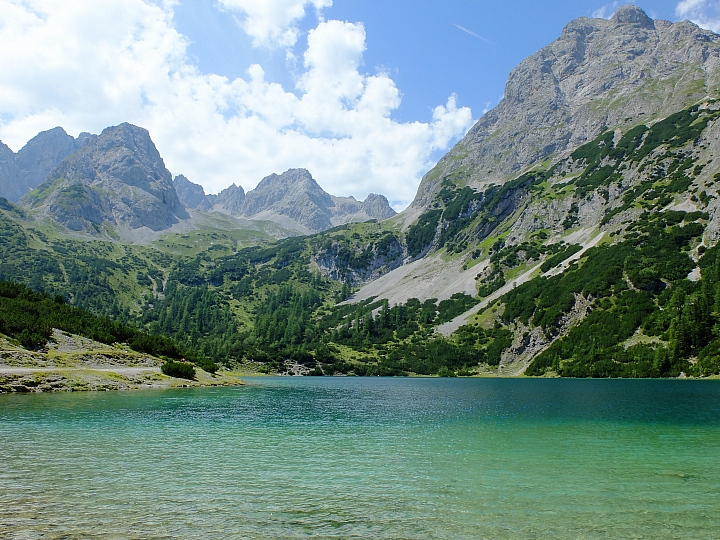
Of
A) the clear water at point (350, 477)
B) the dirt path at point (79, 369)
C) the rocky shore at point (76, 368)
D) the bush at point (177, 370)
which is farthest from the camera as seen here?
the bush at point (177, 370)

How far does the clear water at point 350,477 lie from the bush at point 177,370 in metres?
39.9

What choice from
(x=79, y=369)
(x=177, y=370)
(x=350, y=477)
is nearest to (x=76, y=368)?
(x=79, y=369)

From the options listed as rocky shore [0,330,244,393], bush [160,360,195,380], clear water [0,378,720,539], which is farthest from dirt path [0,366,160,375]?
A: clear water [0,378,720,539]

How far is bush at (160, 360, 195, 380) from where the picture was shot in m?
85.2

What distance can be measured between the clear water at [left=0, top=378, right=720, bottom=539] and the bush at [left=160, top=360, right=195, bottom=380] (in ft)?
131

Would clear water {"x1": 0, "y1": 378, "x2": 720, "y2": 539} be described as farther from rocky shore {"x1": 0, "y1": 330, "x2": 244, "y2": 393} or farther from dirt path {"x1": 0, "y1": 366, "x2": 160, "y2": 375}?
dirt path {"x1": 0, "y1": 366, "x2": 160, "y2": 375}

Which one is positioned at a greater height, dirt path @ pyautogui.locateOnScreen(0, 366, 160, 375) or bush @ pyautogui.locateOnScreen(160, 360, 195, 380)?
dirt path @ pyautogui.locateOnScreen(0, 366, 160, 375)

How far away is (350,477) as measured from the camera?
76.5 ft

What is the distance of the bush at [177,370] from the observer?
85188mm

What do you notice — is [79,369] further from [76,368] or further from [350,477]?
[350,477]

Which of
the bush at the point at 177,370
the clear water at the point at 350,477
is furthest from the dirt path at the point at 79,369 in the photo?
the clear water at the point at 350,477

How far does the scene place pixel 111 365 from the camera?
76.6m

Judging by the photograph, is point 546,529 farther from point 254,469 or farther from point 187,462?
point 187,462

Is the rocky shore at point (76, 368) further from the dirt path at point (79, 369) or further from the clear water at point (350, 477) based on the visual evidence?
the clear water at point (350, 477)
